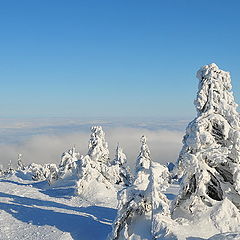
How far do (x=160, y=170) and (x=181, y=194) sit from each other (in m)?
1.87

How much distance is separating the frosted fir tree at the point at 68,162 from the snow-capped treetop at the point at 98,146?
11.0 ft

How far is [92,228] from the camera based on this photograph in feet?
79.5

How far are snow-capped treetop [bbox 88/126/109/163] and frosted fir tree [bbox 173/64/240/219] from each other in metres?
30.0

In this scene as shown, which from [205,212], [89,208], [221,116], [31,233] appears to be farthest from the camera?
[89,208]

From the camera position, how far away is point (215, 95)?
2012 centimetres

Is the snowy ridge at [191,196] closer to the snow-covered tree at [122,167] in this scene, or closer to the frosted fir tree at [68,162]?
the frosted fir tree at [68,162]

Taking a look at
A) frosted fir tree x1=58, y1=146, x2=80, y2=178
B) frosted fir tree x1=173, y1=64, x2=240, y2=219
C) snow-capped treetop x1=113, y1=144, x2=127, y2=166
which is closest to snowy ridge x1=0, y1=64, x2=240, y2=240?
frosted fir tree x1=173, y1=64, x2=240, y2=219

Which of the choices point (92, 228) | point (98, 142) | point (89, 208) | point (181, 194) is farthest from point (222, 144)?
point (98, 142)

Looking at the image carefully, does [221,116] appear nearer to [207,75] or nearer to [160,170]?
[207,75]

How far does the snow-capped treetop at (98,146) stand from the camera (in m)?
49.1

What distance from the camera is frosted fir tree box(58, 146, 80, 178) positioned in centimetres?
4840

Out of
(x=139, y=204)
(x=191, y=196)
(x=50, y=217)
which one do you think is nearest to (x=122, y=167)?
(x=50, y=217)

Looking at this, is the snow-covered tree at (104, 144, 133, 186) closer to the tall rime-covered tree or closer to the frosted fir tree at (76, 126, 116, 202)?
the tall rime-covered tree

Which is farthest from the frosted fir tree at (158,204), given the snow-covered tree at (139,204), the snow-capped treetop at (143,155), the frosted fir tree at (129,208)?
the snow-capped treetop at (143,155)
